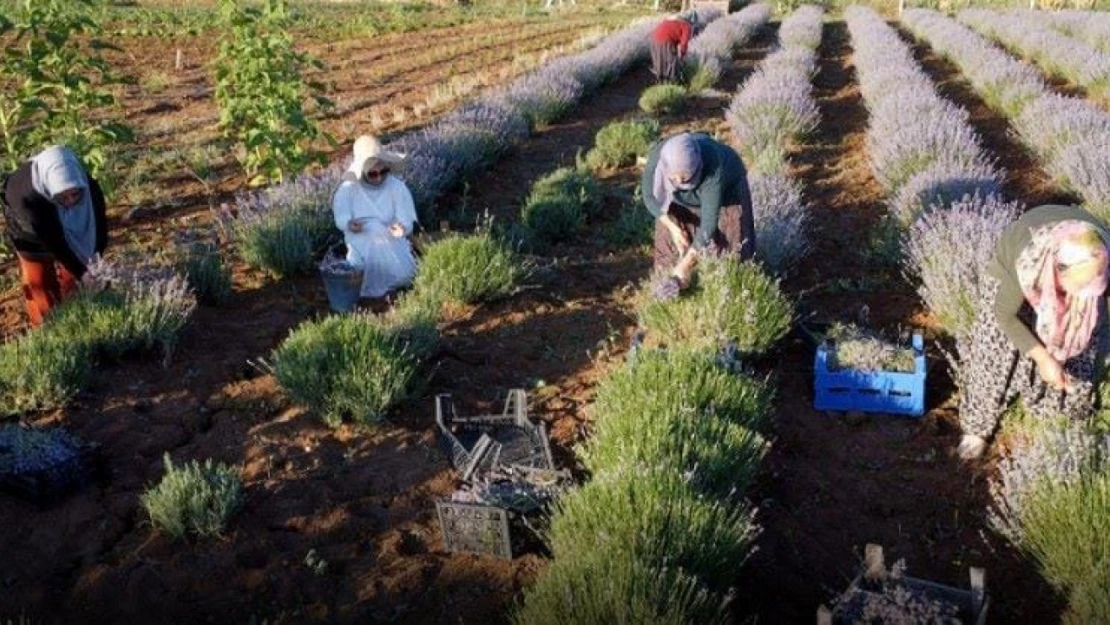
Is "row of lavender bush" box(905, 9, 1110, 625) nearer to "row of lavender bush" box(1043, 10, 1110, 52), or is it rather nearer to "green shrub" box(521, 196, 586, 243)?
"green shrub" box(521, 196, 586, 243)

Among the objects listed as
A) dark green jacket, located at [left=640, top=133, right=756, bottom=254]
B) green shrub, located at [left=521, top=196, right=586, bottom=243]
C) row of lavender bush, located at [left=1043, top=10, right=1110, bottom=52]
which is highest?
dark green jacket, located at [left=640, top=133, right=756, bottom=254]

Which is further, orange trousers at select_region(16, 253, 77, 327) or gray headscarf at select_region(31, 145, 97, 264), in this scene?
orange trousers at select_region(16, 253, 77, 327)

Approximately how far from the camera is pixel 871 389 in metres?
4.06

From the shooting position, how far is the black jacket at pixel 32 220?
4.68 metres

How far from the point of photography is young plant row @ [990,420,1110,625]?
2.59m

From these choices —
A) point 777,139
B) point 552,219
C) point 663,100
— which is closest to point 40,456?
point 552,219

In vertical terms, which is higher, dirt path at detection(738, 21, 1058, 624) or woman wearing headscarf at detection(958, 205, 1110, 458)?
woman wearing headscarf at detection(958, 205, 1110, 458)

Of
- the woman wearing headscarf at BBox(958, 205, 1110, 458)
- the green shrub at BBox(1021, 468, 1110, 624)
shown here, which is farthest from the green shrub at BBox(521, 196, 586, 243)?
the green shrub at BBox(1021, 468, 1110, 624)

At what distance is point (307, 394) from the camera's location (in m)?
3.98

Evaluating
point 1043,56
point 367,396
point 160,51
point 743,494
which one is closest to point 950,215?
point 743,494

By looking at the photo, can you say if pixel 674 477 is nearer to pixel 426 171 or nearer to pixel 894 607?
pixel 894 607

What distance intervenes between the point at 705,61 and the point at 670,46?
40.7 inches

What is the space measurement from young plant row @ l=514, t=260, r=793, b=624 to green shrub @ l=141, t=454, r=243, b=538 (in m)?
1.22

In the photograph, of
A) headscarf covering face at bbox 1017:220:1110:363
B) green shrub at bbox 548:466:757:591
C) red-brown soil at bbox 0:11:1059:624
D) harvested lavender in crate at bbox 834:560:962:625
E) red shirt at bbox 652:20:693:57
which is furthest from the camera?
red shirt at bbox 652:20:693:57
